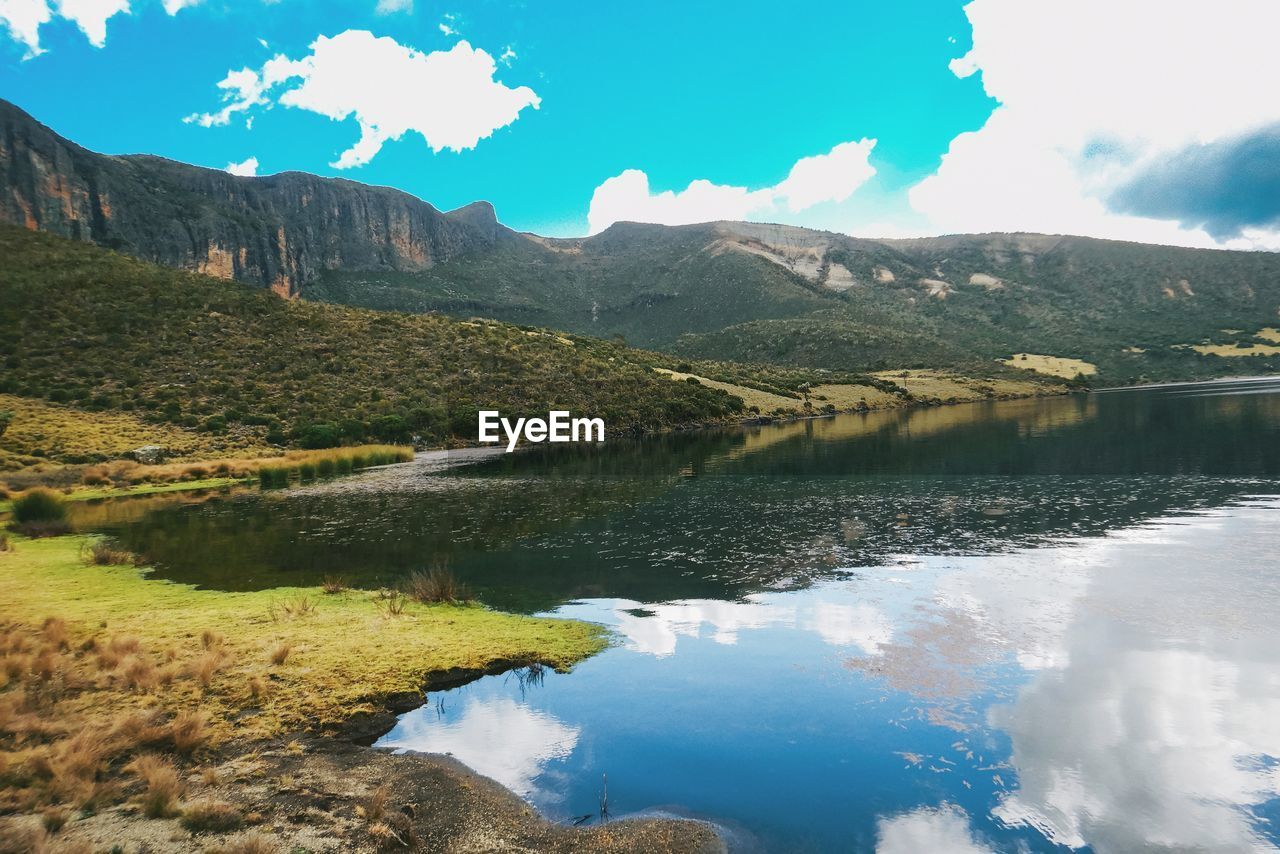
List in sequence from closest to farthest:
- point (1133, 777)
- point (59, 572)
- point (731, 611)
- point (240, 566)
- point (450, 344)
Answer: point (1133, 777)
point (731, 611)
point (59, 572)
point (240, 566)
point (450, 344)

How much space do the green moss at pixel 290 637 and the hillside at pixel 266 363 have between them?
40636 millimetres

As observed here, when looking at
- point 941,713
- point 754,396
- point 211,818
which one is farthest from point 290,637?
point 754,396

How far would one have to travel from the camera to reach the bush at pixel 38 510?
25625 millimetres

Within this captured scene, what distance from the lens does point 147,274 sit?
7625cm

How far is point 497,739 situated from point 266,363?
66.6 m

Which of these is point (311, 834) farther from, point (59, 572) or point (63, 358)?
point (63, 358)

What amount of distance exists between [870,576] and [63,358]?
222ft

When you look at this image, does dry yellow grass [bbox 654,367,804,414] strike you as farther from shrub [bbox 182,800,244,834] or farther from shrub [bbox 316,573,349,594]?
shrub [bbox 182,800,244,834]

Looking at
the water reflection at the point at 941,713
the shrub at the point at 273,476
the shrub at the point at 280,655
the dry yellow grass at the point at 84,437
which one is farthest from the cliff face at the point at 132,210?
the water reflection at the point at 941,713

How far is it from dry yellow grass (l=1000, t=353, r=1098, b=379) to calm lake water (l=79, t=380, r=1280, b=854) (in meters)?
117

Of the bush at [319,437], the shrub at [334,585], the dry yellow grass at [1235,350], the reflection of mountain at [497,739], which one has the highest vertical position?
the dry yellow grass at [1235,350]

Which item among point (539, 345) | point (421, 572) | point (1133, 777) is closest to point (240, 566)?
point (421, 572)

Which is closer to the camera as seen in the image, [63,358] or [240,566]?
[240,566]

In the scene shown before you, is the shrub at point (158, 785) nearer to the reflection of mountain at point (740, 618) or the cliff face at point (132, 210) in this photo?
the reflection of mountain at point (740, 618)
